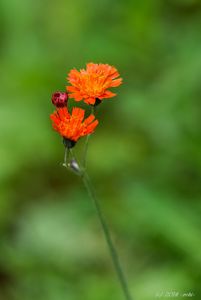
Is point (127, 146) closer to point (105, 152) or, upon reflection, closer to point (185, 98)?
point (105, 152)

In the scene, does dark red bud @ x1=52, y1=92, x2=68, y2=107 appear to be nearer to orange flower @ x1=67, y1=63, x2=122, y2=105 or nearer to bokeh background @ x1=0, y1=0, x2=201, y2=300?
orange flower @ x1=67, y1=63, x2=122, y2=105

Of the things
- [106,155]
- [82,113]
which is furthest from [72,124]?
[106,155]

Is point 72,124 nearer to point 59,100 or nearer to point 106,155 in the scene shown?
point 59,100

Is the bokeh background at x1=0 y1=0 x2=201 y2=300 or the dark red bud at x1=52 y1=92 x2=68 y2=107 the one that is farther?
the bokeh background at x1=0 y1=0 x2=201 y2=300

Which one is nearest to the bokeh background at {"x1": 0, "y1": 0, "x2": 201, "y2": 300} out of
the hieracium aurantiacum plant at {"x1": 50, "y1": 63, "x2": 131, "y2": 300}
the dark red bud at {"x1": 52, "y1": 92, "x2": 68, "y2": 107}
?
the hieracium aurantiacum plant at {"x1": 50, "y1": 63, "x2": 131, "y2": 300}

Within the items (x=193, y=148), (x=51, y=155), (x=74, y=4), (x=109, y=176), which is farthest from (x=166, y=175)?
(x=74, y=4)
